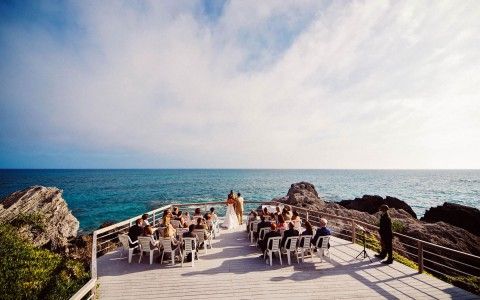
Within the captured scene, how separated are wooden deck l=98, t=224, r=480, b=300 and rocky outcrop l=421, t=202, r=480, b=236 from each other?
23.3m

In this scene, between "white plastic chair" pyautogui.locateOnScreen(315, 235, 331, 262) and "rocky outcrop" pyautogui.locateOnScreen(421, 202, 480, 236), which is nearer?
"white plastic chair" pyautogui.locateOnScreen(315, 235, 331, 262)

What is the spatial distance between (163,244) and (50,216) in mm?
14175

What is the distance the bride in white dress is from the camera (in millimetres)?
16156

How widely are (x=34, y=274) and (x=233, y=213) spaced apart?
31.6 feet

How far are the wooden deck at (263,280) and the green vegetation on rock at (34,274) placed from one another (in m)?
0.93

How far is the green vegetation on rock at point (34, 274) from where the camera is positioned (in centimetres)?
800

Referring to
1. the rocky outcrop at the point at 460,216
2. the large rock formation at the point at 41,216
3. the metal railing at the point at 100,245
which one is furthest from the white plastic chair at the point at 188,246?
the rocky outcrop at the point at 460,216

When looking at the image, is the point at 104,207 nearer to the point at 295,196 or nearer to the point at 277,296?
the point at 295,196

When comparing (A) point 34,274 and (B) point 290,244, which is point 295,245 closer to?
(B) point 290,244

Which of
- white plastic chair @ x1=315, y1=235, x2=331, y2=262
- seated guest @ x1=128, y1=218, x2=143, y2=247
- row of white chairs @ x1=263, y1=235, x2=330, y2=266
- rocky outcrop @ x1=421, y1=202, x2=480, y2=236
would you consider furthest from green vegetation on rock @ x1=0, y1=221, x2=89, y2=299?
rocky outcrop @ x1=421, y1=202, x2=480, y2=236

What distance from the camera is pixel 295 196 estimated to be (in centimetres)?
3019

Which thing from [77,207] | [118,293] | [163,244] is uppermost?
[163,244]

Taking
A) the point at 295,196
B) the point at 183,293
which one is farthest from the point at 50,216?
the point at 295,196

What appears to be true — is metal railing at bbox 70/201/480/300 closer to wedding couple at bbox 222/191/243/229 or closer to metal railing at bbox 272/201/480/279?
metal railing at bbox 272/201/480/279
